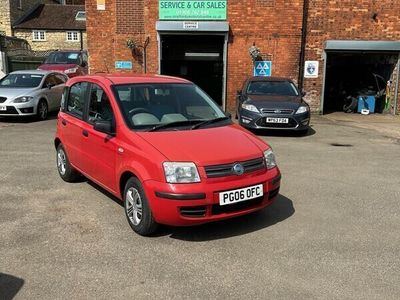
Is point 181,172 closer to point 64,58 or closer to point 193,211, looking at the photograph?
point 193,211

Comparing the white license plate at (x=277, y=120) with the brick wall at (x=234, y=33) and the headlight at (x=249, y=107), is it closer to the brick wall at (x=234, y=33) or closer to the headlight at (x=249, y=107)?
the headlight at (x=249, y=107)

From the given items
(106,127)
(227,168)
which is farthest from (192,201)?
(106,127)

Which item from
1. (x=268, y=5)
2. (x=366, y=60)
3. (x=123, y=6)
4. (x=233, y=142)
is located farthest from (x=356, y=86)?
(x=233, y=142)

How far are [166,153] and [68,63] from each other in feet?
54.4

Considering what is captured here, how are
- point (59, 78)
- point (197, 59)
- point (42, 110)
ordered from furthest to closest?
1. point (197, 59)
2. point (59, 78)
3. point (42, 110)

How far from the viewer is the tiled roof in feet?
158

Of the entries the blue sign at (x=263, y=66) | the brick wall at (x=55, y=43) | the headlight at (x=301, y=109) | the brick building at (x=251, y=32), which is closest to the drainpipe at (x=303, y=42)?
the brick building at (x=251, y=32)

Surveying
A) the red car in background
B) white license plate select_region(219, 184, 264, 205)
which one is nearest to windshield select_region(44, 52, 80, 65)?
the red car in background

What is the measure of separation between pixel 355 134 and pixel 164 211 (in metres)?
9.08

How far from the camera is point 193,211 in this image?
14.5 ft

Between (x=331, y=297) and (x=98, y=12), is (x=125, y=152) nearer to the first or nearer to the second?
(x=331, y=297)

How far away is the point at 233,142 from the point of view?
4875 mm

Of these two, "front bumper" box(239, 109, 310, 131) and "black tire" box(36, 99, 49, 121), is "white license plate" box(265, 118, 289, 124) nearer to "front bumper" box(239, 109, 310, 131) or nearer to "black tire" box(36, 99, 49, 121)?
"front bumper" box(239, 109, 310, 131)

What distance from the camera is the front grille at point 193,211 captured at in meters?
4.41
